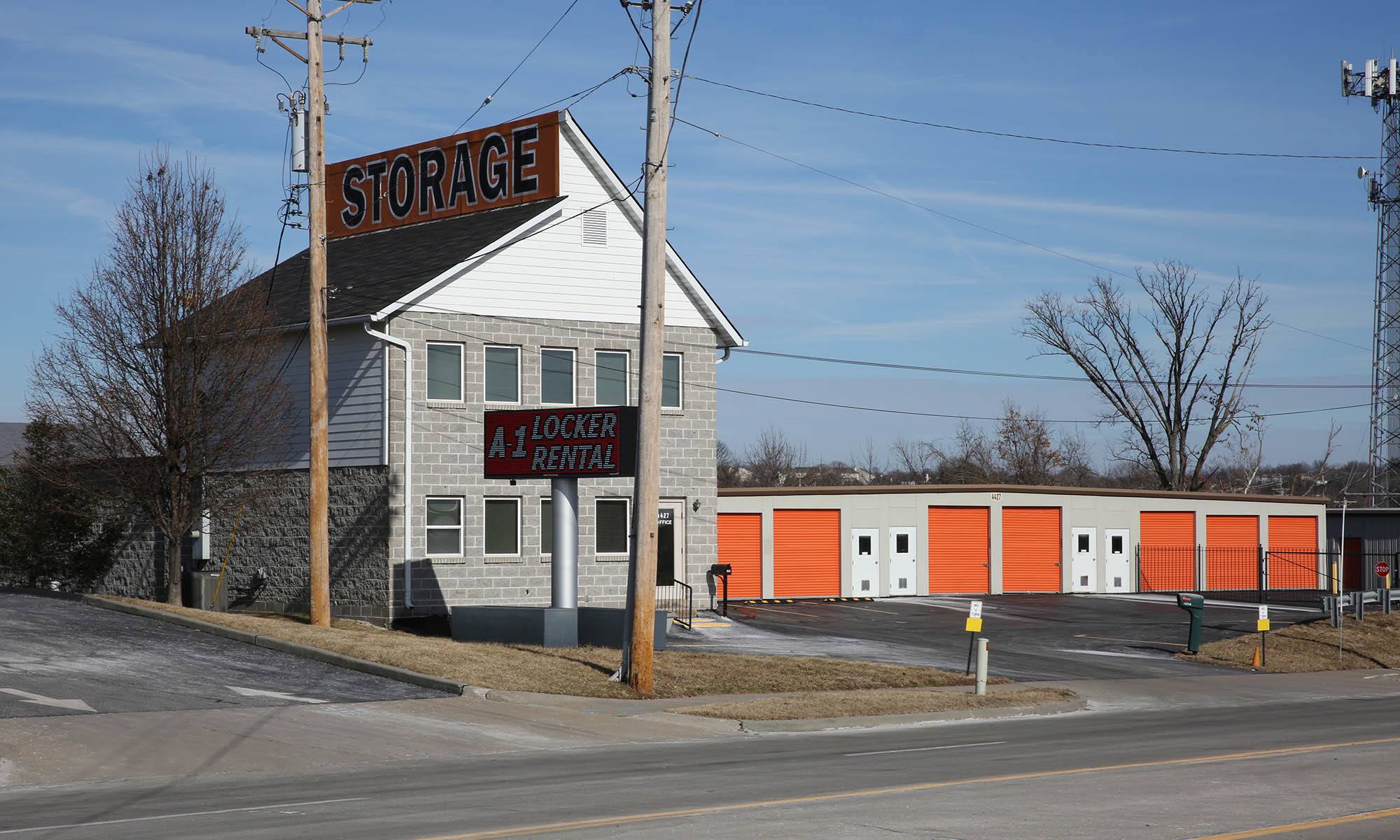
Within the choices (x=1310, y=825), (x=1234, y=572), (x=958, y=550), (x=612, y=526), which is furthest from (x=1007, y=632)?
(x=1310, y=825)

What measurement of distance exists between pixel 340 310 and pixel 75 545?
1108cm

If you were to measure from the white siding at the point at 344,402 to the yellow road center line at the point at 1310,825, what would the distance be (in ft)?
70.9

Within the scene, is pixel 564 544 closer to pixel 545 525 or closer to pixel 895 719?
pixel 545 525

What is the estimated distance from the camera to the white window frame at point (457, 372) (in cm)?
2928

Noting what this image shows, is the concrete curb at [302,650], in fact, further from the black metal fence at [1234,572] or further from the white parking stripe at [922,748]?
the black metal fence at [1234,572]

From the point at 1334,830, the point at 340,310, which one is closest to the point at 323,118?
the point at 340,310

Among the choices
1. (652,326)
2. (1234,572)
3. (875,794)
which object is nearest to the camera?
(875,794)

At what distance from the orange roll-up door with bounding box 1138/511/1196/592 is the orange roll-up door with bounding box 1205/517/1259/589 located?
2.59 ft

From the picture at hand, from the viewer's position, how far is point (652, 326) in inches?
760

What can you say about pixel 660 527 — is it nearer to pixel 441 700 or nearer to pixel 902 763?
pixel 441 700

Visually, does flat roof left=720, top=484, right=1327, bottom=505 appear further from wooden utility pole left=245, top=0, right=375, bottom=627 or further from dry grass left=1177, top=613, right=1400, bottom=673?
wooden utility pole left=245, top=0, right=375, bottom=627

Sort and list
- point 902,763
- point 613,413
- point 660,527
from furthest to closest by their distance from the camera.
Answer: point 660,527, point 613,413, point 902,763

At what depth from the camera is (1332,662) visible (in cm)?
2795

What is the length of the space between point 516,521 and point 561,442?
6576mm
